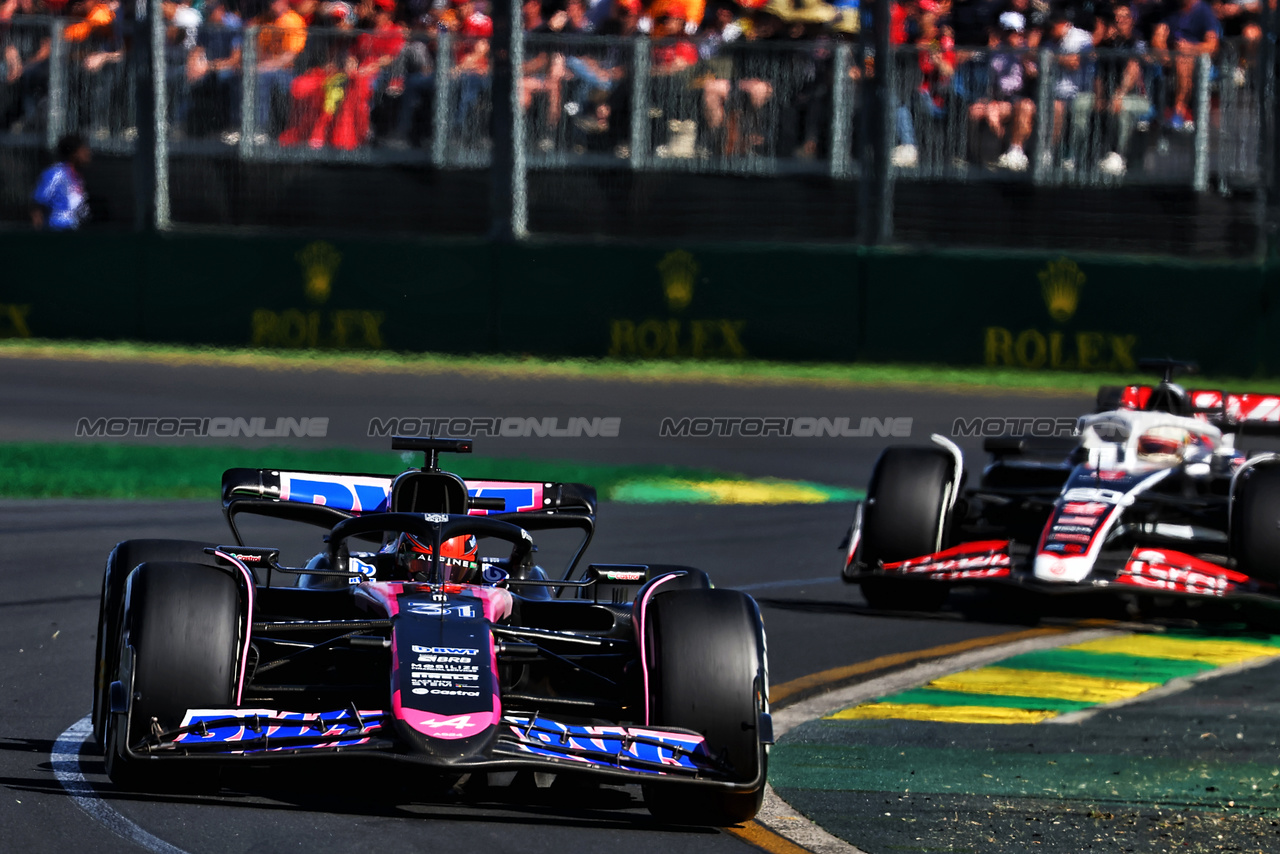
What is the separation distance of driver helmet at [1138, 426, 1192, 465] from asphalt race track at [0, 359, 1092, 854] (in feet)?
5.16

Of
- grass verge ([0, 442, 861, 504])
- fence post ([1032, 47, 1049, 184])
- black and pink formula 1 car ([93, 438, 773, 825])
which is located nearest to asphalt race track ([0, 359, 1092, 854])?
black and pink formula 1 car ([93, 438, 773, 825])

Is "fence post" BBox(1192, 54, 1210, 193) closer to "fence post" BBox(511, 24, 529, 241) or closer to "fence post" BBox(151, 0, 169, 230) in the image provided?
"fence post" BBox(511, 24, 529, 241)

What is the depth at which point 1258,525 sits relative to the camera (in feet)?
30.7

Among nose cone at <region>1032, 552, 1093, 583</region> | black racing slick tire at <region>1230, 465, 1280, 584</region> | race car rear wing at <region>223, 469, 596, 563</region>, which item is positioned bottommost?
nose cone at <region>1032, 552, 1093, 583</region>

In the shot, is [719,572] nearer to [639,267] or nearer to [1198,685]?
→ [1198,685]

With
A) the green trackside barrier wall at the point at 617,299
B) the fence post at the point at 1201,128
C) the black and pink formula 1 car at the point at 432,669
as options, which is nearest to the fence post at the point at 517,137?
the green trackside barrier wall at the point at 617,299

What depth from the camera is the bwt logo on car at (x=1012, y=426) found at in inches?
659

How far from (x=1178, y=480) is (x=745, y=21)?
1087 cm

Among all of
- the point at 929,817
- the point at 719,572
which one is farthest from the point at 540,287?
the point at 929,817

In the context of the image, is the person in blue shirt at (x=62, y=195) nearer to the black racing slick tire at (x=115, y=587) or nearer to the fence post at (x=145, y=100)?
the fence post at (x=145, y=100)

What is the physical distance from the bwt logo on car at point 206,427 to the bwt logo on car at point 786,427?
2.83 meters

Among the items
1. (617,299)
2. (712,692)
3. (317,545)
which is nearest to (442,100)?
(617,299)

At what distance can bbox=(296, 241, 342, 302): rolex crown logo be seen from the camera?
19.6 metres

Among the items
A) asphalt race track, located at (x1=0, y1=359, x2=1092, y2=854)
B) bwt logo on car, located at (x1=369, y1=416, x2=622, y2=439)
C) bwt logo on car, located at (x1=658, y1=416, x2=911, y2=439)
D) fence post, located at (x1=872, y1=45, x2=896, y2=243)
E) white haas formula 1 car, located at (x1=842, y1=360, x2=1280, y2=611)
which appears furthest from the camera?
fence post, located at (x1=872, y1=45, x2=896, y2=243)
